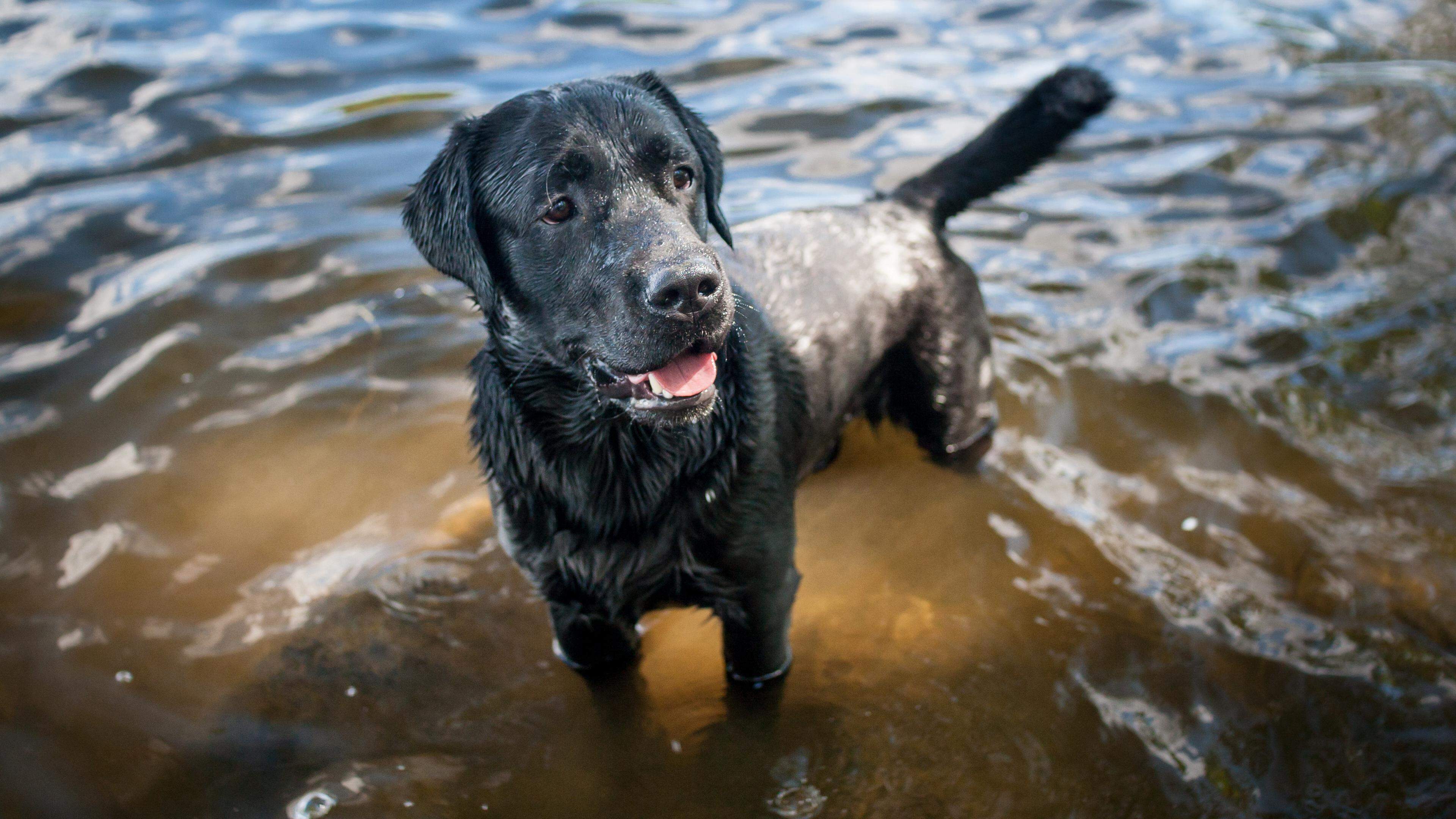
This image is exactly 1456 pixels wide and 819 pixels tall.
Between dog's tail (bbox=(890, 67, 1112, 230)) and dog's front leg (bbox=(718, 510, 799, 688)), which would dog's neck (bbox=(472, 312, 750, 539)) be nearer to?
dog's front leg (bbox=(718, 510, 799, 688))

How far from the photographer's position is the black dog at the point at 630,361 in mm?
2301

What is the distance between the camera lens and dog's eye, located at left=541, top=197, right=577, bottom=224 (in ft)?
7.83

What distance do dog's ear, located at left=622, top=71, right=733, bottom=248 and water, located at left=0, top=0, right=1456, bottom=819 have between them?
1515 mm

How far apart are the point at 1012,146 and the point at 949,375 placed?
0.94 metres

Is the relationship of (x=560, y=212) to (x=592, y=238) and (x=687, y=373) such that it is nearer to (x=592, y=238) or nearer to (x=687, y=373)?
(x=592, y=238)

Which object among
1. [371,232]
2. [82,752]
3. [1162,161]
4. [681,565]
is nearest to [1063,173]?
[1162,161]

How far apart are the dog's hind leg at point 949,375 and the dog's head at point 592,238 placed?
135 cm

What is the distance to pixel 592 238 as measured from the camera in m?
2.35

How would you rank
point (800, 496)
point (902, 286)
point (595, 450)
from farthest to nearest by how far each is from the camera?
1. point (800, 496)
2. point (902, 286)
3. point (595, 450)

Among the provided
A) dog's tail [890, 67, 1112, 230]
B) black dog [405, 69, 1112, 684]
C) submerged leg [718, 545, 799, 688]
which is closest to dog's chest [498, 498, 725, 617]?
black dog [405, 69, 1112, 684]

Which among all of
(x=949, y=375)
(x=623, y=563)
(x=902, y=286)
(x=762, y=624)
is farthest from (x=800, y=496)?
(x=623, y=563)

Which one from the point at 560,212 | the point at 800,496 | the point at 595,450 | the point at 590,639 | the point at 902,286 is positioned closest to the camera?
the point at 560,212

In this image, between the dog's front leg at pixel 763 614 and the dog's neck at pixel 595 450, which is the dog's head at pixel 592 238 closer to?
the dog's neck at pixel 595 450

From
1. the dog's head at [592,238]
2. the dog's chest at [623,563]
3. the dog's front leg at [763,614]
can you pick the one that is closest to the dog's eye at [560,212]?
the dog's head at [592,238]
